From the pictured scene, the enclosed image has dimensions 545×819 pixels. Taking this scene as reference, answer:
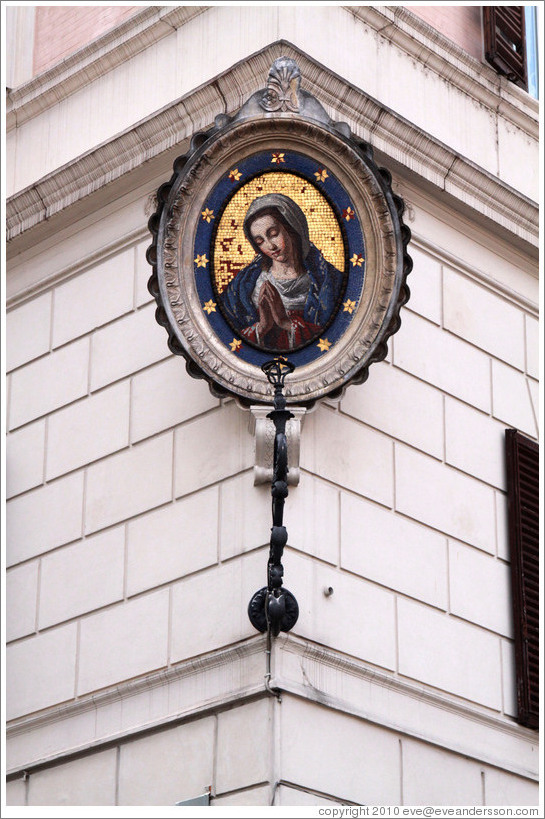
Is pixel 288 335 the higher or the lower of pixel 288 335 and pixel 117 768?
the higher

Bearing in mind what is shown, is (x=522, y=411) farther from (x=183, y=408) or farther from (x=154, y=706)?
(x=154, y=706)

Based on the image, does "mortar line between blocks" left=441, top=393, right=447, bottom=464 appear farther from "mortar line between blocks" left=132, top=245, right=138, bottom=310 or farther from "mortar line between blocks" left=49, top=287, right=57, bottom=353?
"mortar line between blocks" left=49, top=287, right=57, bottom=353

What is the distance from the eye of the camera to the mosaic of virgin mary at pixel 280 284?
14.2m

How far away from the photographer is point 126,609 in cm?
1439

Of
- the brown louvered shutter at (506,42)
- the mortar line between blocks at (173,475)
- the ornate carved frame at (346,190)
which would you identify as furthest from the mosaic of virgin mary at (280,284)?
the brown louvered shutter at (506,42)

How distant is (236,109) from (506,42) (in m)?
3.12

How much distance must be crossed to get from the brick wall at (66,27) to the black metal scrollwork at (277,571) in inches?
182

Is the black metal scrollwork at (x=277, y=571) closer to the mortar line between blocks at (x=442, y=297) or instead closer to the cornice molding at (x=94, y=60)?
the mortar line between blocks at (x=442, y=297)

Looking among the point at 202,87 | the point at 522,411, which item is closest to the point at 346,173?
the point at 202,87

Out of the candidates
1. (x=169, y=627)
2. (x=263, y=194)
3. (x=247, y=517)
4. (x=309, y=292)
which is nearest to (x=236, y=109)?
(x=263, y=194)

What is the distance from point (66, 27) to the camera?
17.2 m

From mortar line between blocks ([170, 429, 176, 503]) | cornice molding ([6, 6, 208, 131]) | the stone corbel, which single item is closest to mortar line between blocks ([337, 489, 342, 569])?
the stone corbel

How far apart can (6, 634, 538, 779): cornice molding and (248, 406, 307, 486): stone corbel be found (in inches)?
46.4

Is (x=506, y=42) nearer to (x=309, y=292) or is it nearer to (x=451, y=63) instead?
(x=451, y=63)
